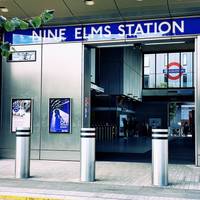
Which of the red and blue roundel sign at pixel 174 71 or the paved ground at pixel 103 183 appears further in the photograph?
the red and blue roundel sign at pixel 174 71

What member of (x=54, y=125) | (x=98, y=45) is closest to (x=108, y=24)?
(x=98, y=45)

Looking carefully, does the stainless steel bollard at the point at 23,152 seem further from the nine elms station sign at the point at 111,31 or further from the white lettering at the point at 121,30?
the white lettering at the point at 121,30

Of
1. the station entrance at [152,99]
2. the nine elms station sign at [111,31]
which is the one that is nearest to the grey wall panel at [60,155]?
the nine elms station sign at [111,31]

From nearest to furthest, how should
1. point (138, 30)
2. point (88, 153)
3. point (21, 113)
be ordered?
point (88, 153) < point (138, 30) < point (21, 113)

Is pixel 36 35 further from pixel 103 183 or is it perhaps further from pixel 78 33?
pixel 103 183

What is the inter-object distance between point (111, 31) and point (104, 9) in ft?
2.50

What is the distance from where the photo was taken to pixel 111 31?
12102 millimetres

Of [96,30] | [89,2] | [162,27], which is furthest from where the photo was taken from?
[96,30]

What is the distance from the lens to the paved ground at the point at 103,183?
265 inches

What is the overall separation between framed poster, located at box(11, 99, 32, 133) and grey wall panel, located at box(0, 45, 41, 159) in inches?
5.4

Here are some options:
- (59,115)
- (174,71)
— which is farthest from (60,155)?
(174,71)

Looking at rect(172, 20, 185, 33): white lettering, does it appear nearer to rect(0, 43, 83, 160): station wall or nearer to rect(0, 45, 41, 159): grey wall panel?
rect(0, 43, 83, 160): station wall

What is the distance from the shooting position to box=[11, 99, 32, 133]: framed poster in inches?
499

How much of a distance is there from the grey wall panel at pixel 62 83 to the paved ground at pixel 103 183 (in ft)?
4.89
